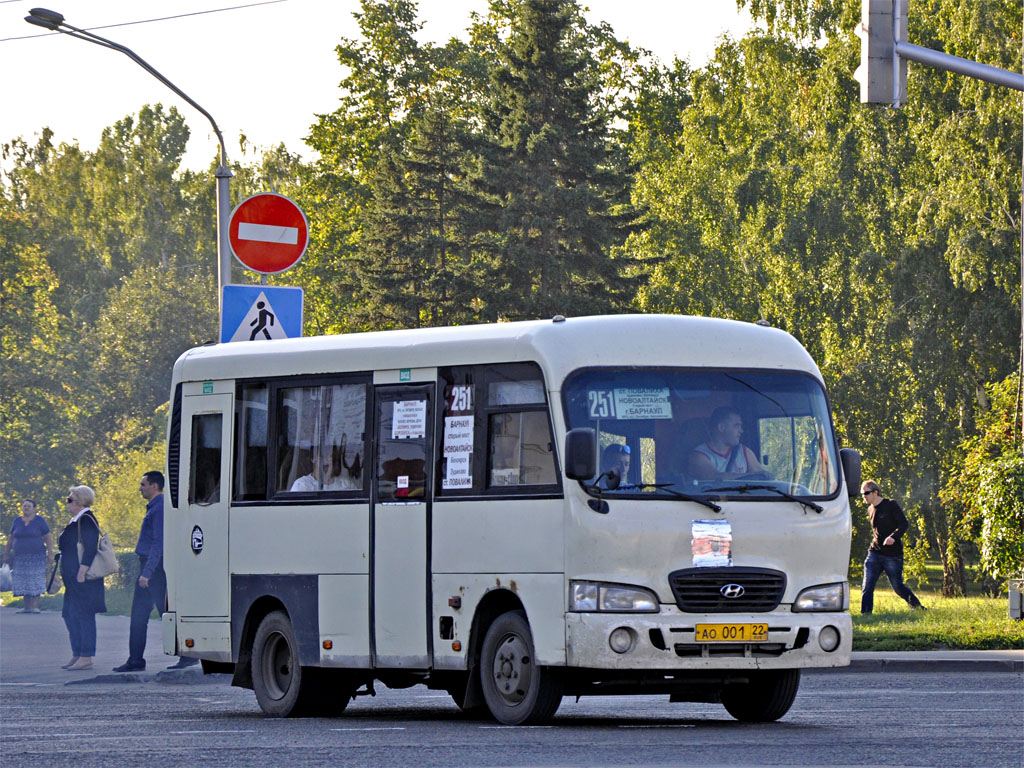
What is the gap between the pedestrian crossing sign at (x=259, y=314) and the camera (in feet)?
60.0

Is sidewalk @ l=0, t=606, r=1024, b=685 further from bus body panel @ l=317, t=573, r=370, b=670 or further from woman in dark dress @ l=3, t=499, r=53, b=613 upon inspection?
bus body panel @ l=317, t=573, r=370, b=670

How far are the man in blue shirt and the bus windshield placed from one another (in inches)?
348

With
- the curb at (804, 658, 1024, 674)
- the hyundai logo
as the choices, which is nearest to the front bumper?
the hyundai logo

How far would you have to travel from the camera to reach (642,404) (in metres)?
13.0

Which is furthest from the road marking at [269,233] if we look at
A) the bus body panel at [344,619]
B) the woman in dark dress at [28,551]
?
the woman in dark dress at [28,551]

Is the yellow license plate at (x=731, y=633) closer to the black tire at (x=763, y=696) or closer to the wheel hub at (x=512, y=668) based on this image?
the black tire at (x=763, y=696)

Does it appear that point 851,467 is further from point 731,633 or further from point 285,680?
point 285,680

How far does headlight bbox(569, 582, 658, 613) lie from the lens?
40.7 feet

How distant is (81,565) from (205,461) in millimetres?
6762

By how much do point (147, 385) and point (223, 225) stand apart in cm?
6342

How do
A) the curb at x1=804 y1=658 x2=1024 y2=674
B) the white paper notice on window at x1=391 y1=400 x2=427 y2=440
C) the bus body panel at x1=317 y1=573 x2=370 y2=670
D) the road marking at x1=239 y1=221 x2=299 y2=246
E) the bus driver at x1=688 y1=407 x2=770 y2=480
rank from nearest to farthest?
1. the bus driver at x1=688 y1=407 x2=770 y2=480
2. the white paper notice on window at x1=391 y1=400 x2=427 y2=440
3. the bus body panel at x1=317 y1=573 x2=370 y2=670
4. the road marking at x1=239 y1=221 x2=299 y2=246
5. the curb at x1=804 y1=658 x2=1024 y2=674

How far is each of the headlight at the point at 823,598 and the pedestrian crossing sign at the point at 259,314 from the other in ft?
22.5

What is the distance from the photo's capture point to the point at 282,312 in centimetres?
1853

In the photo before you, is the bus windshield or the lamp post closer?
the bus windshield
